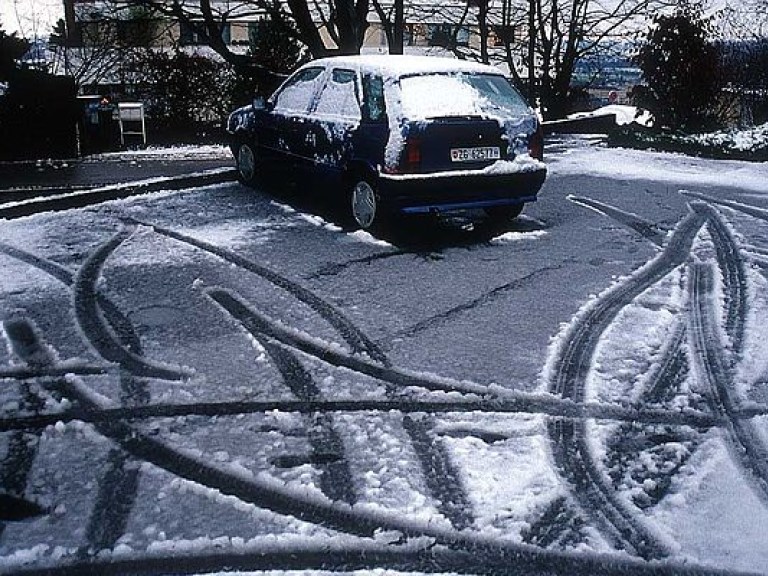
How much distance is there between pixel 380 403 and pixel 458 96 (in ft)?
14.2

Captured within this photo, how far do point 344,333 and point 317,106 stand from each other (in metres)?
4.08

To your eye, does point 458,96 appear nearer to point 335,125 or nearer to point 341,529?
point 335,125

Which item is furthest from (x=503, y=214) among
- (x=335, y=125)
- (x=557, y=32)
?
(x=557, y=32)

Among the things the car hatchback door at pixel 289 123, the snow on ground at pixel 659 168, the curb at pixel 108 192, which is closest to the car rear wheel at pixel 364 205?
the car hatchback door at pixel 289 123

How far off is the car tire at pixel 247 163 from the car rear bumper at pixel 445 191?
321cm

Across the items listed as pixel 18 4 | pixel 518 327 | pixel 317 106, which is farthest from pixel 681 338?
pixel 18 4

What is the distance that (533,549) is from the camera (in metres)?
3.13

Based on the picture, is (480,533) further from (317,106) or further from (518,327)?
(317,106)

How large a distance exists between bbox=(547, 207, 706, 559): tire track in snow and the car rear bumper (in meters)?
1.62

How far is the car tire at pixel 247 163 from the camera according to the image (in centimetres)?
1030

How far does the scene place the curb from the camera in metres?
8.98

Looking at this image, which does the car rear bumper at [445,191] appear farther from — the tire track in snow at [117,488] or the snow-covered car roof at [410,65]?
the tire track in snow at [117,488]

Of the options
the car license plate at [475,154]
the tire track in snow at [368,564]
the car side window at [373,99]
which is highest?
the car side window at [373,99]

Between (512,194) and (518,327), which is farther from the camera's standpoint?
(512,194)
